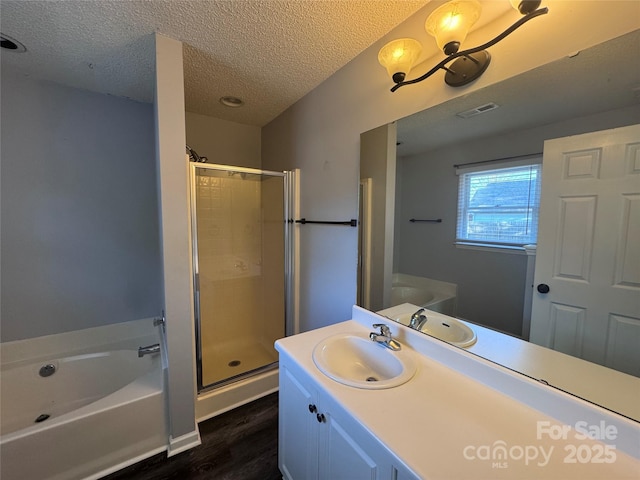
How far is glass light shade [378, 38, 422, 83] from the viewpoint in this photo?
1151mm

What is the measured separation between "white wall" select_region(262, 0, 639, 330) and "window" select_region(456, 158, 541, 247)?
353 mm

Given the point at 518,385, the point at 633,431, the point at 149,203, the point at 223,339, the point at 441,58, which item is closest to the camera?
the point at 633,431

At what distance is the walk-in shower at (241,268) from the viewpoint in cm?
238

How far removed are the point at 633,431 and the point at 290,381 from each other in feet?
3.63

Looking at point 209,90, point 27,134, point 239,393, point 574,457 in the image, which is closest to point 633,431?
point 574,457

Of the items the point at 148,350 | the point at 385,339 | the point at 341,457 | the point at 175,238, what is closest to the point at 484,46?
the point at 385,339

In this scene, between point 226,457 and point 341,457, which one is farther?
point 226,457

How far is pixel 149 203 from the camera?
2293 millimetres

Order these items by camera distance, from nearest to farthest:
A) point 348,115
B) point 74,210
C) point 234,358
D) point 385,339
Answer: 1. point 385,339
2. point 348,115
3. point 74,210
4. point 234,358

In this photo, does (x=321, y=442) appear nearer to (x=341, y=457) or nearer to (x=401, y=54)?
(x=341, y=457)

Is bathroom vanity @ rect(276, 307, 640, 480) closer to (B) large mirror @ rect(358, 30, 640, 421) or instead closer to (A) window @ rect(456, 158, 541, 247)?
(B) large mirror @ rect(358, 30, 640, 421)

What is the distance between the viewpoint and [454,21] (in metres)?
0.97

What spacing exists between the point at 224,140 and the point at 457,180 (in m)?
2.29

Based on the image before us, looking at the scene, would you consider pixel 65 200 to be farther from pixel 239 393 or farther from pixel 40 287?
pixel 239 393
